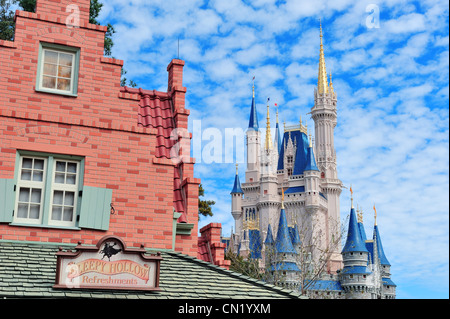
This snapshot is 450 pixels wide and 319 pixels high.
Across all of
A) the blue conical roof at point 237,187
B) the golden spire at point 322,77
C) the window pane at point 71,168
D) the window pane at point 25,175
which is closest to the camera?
the window pane at point 25,175

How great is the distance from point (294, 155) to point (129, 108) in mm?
115897

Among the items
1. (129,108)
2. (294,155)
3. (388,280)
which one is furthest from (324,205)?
(129,108)

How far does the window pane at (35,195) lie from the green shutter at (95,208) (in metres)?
0.92

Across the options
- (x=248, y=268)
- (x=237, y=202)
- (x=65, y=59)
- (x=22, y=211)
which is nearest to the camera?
(x=22, y=211)

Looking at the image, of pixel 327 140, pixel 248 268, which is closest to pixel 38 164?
pixel 248 268

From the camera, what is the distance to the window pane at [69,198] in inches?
457

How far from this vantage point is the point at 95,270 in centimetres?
956

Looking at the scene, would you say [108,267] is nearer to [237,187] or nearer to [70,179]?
[70,179]

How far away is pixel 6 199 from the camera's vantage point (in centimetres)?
1096

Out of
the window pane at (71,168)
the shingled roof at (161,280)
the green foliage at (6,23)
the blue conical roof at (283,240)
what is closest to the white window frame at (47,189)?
the window pane at (71,168)

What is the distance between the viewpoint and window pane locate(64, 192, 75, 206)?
11.6 meters

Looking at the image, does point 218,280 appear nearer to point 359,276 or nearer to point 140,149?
point 140,149

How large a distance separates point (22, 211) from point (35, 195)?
42cm

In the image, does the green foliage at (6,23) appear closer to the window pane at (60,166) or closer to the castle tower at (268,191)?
the window pane at (60,166)
